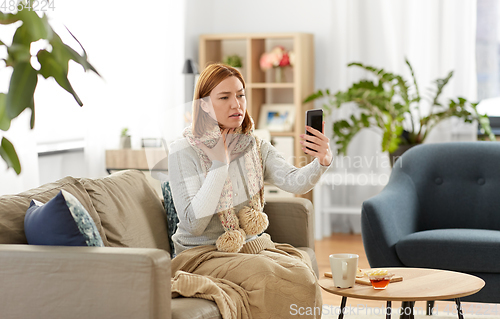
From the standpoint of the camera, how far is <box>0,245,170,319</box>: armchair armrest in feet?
4.54

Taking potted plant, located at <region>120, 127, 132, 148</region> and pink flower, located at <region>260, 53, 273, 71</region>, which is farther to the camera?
pink flower, located at <region>260, 53, 273, 71</region>

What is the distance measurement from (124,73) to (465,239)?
227cm

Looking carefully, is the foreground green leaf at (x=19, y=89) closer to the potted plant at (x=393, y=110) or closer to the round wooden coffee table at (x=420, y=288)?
the round wooden coffee table at (x=420, y=288)

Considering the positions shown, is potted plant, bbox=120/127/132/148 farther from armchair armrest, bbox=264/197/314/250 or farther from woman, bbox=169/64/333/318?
woman, bbox=169/64/333/318

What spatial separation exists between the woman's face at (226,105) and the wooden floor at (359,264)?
1.27m

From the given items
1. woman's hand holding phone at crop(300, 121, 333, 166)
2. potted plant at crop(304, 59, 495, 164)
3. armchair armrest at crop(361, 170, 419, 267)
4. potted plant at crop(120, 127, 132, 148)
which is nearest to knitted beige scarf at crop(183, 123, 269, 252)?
woman's hand holding phone at crop(300, 121, 333, 166)

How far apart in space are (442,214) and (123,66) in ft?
6.89

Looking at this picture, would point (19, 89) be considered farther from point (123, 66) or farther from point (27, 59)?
point (123, 66)

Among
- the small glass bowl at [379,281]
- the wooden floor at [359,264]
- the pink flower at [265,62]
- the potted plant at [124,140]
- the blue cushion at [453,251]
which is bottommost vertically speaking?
the wooden floor at [359,264]

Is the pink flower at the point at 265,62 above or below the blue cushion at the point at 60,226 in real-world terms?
above

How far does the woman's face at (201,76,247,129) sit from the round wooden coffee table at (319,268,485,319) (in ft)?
2.00

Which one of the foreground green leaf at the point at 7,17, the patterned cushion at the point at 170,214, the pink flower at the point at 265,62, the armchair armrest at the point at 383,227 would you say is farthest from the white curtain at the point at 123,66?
the foreground green leaf at the point at 7,17

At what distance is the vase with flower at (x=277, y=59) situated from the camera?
4457 mm

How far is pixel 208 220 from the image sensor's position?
1901mm
